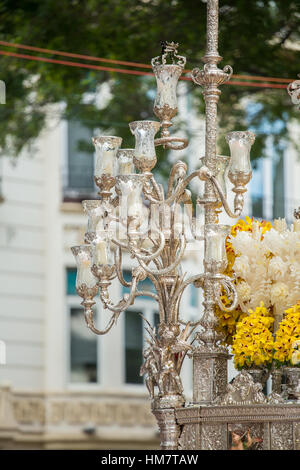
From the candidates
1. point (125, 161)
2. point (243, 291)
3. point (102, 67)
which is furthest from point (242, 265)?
point (102, 67)

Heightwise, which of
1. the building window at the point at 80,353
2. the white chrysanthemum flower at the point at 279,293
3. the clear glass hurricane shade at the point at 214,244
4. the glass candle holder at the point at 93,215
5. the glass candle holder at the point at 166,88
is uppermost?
the glass candle holder at the point at 166,88

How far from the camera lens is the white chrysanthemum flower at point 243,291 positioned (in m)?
5.01

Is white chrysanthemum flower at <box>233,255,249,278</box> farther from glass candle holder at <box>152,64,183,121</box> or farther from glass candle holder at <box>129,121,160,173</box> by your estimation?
glass candle holder at <box>152,64,183,121</box>

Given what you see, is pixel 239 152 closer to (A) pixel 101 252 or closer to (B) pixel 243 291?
(B) pixel 243 291

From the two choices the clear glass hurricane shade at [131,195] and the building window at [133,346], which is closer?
the clear glass hurricane shade at [131,195]

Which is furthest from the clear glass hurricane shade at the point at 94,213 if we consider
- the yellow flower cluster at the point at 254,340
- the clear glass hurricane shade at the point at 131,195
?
the yellow flower cluster at the point at 254,340

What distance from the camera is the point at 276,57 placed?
11398 mm

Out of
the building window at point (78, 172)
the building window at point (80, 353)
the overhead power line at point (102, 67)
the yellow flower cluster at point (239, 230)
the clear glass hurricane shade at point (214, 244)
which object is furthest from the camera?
the building window at point (78, 172)

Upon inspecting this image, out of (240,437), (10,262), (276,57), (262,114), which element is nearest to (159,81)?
(240,437)

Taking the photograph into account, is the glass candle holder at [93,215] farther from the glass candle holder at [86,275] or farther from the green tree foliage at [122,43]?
the green tree foliage at [122,43]

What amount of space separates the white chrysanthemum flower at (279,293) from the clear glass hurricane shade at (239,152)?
543 millimetres

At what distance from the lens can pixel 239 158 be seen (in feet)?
16.3

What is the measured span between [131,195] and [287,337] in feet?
3.03

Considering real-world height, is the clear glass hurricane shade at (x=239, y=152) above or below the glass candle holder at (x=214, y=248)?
above
